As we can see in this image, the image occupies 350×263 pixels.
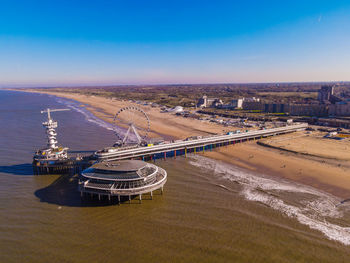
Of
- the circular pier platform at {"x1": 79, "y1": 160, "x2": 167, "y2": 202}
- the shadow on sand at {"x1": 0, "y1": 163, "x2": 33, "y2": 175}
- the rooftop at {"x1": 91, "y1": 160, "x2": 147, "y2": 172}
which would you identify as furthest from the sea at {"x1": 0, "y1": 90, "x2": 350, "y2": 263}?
the rooftop at {"x1": 91, "y1": 160, "x2": 147, "y2": 172}

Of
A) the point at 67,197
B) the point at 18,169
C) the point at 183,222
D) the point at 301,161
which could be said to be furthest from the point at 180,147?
the point at 18,169

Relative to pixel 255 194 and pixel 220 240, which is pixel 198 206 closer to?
pixel 220 240

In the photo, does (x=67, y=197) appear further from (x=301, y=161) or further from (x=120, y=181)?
(x=301, y=161)

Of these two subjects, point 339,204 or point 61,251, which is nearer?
point 61,251

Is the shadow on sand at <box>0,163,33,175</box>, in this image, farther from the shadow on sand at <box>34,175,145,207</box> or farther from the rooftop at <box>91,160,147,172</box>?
the rooftop at <box>91,160,147,172</box>

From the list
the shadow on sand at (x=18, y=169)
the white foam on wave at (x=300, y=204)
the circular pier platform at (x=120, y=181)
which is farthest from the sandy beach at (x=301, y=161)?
the shadow on sand at (x=18, y=169)

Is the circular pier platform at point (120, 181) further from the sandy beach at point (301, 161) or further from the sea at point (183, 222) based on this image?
the sandy beach at point (301, 161)

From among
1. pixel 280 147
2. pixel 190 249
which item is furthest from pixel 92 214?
pixel 280 147
